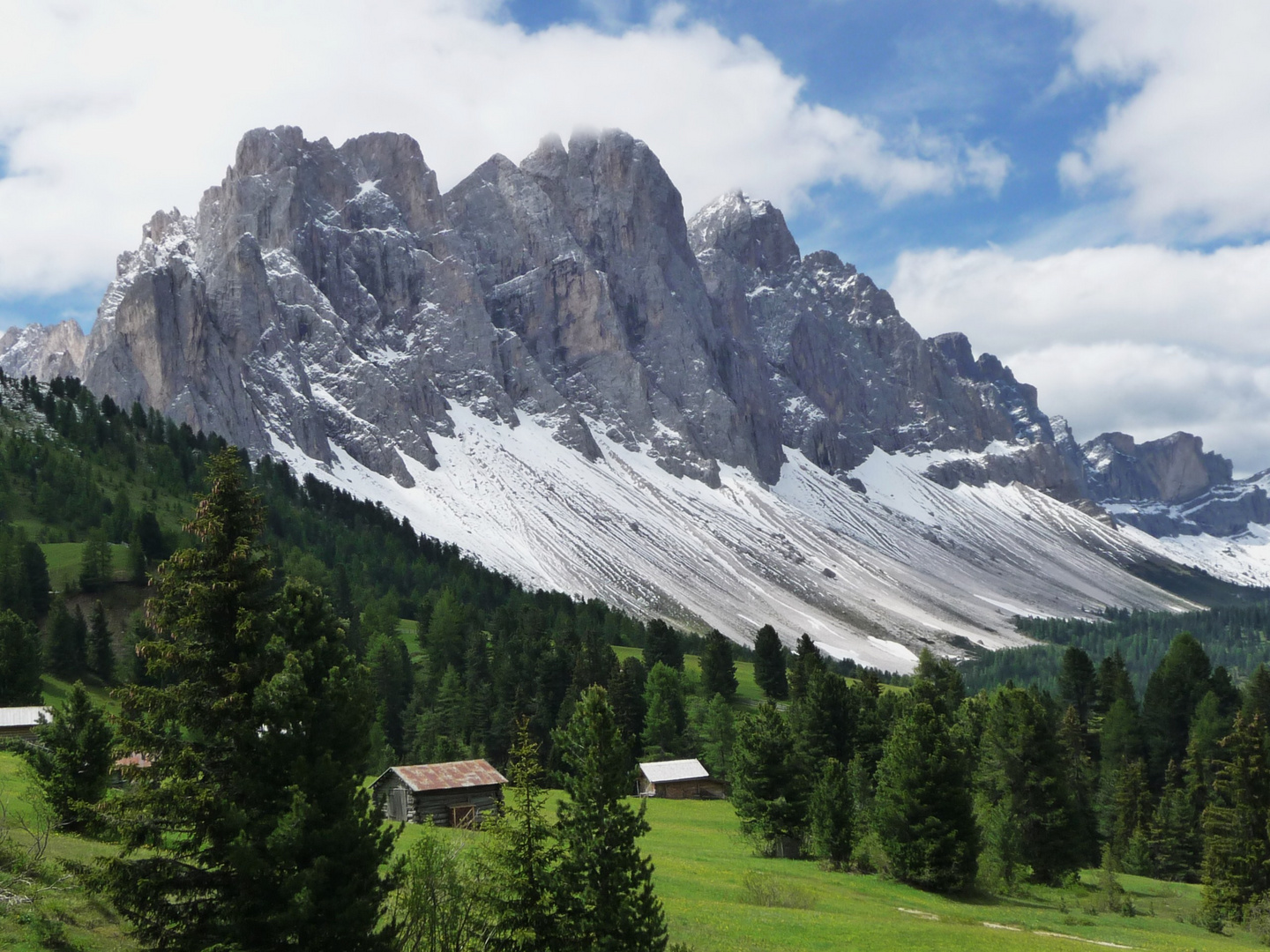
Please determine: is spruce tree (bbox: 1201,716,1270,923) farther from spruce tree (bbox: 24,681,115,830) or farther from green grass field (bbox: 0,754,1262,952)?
spruce tree (bbox: 24,681,115,830)

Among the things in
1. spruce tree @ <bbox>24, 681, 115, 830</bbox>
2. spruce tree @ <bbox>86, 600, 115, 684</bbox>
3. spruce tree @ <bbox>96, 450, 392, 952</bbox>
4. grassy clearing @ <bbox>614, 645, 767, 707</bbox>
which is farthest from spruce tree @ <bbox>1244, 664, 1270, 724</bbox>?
spruce tree @ <bbox>86, 600, 115, 684</bbox>

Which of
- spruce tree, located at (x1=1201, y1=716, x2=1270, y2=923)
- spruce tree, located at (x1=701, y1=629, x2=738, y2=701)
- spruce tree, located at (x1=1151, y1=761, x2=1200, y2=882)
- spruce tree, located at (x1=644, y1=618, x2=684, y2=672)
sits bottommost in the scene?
spruce tree, located at (x1=1151, y1=761, x2=1200, y2=882)

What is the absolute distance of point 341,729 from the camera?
25938mm

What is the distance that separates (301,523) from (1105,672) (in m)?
128

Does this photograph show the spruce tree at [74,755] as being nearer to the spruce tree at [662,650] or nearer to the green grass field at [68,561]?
the green grass field at [68,561]

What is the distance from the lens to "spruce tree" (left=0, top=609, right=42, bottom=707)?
7794 cm

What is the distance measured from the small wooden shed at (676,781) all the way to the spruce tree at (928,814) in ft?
101

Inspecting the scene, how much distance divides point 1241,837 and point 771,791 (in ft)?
78.6

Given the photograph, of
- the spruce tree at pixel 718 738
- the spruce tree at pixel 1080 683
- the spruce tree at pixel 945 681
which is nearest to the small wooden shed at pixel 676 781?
the spruce tree at pixel 718 738

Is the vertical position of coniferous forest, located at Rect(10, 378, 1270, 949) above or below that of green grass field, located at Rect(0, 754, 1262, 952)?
above

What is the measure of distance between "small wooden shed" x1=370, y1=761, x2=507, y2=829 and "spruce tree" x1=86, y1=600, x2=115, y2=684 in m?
47.5

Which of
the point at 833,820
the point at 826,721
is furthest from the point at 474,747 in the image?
the point at 833,820

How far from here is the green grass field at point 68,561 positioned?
380ft

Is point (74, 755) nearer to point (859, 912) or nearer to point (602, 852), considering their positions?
point (602, 852)
